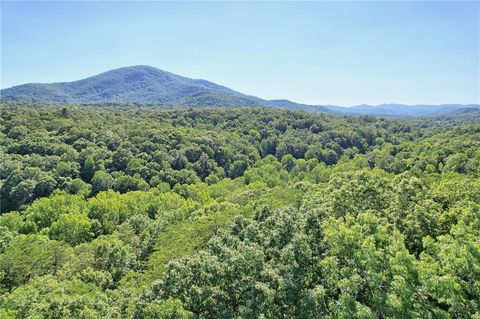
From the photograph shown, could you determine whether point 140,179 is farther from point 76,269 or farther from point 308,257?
point 308,257

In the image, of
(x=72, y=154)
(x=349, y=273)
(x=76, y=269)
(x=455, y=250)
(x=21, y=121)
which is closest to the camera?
(x=455, y=250)

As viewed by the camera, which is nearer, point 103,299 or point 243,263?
point 243,263

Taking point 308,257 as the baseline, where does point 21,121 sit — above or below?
above

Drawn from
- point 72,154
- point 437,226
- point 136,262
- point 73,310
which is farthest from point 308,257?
point 72,154

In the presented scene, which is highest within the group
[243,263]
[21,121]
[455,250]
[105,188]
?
[21,121]

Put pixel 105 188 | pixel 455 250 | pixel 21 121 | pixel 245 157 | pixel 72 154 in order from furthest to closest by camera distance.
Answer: pixel 245 157 → pixel 21 121 → pixel 72 154 → pixel 105 188 → pixel 455 250

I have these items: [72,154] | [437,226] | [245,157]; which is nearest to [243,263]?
[437,226]

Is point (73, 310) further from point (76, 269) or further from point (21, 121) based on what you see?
point (21, 121)
